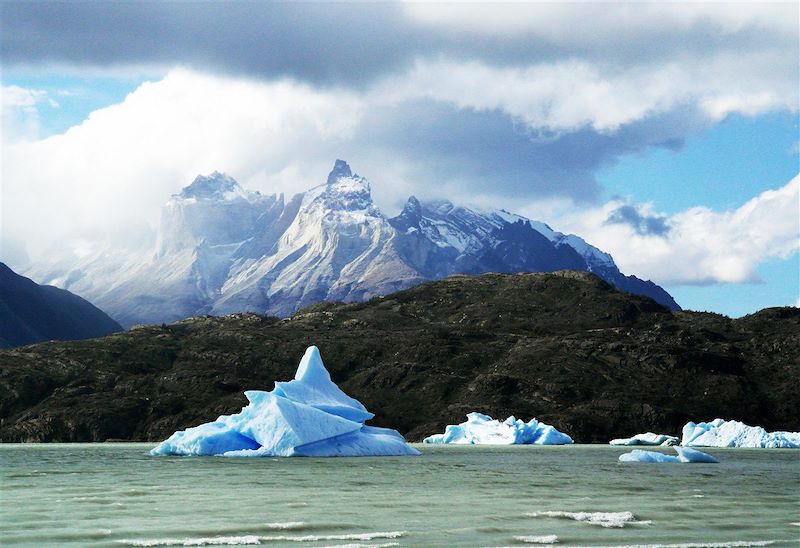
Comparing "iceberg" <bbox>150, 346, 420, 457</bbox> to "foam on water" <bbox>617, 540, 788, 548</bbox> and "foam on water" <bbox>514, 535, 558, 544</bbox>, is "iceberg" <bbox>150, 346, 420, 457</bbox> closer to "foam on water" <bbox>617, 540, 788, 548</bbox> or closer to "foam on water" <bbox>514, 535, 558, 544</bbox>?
"foam on water" <bbox>514, 535, 558, 544</bbox>

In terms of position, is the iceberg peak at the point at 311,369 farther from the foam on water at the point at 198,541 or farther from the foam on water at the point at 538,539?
the foam on water at the point at 538,539

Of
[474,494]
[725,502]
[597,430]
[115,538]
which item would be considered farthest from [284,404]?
[597,430]

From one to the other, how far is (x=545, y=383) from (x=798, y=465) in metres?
112

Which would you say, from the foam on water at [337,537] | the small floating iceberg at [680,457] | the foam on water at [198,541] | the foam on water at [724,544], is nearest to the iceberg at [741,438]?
the small floating iceberg at [680,457]

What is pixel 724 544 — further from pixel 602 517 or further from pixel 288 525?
pixel 288 525

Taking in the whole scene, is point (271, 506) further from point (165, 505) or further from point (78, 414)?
point (78, 414)

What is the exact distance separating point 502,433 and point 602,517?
10191 centimetres

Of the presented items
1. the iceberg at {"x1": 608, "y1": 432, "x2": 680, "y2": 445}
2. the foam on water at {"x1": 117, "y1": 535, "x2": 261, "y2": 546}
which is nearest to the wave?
the foam on water at {"x1": 117, "y1": 535, "x2": 261, "y2": 546}

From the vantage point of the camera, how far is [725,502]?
44.6 meters

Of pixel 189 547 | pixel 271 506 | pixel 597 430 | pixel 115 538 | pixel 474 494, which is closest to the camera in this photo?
pixel 189 547

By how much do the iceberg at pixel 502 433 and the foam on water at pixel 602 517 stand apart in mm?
98649

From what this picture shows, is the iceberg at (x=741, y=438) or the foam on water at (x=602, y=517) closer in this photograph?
the foam on water at (x=602, y=517)

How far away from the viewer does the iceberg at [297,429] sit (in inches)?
3093

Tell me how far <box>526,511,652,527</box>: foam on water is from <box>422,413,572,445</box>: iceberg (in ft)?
324
